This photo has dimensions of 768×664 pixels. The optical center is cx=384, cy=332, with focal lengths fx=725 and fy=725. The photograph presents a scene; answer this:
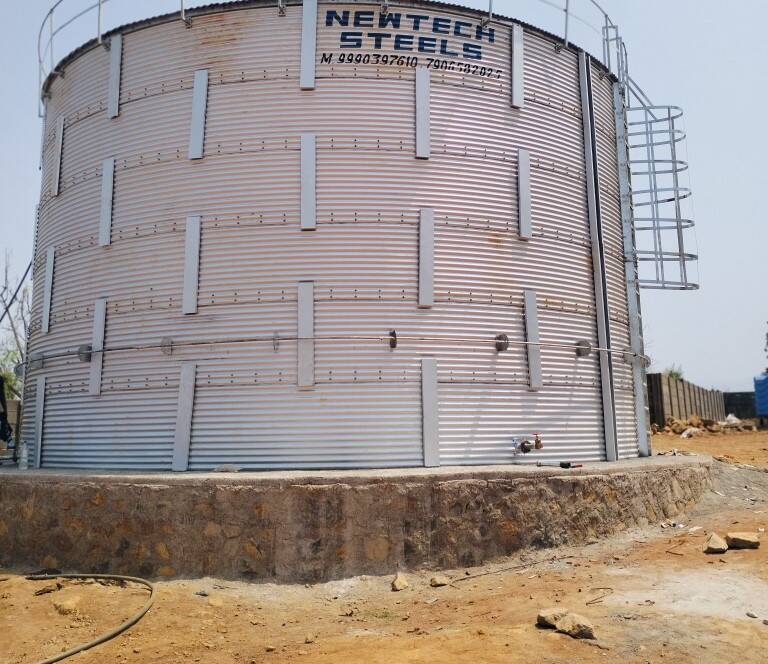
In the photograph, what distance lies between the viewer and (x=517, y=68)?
559 inches

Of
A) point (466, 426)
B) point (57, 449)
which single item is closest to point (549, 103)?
point (466, 426)

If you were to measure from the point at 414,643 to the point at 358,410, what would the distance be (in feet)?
15.4

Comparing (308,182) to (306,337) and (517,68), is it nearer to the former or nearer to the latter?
(306,337)

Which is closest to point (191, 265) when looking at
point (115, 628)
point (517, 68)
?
point (115, 628)

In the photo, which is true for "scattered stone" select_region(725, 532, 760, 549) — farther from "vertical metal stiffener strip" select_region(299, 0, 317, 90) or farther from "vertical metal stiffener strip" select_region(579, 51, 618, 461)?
"vertical metal stiffener strip" select_region(299, 0, 317, 90)

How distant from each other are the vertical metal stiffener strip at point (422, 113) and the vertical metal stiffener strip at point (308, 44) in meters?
1.94

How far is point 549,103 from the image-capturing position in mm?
14672

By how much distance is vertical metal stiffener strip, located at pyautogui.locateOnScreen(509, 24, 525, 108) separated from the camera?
1408cm

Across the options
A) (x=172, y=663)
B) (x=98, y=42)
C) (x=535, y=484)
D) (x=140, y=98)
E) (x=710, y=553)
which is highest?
(x=98, y=42)

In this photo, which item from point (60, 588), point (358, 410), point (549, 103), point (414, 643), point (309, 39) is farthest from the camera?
point (549, 103)

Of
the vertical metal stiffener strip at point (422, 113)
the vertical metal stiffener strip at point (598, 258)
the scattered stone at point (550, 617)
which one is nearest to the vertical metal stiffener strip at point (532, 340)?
the vertical metal stiffener strip at point (598, 258)

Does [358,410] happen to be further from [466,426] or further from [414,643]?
[414,643]

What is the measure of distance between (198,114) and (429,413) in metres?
6.93

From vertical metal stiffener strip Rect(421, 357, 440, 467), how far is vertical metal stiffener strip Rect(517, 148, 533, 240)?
3199 millimetres
